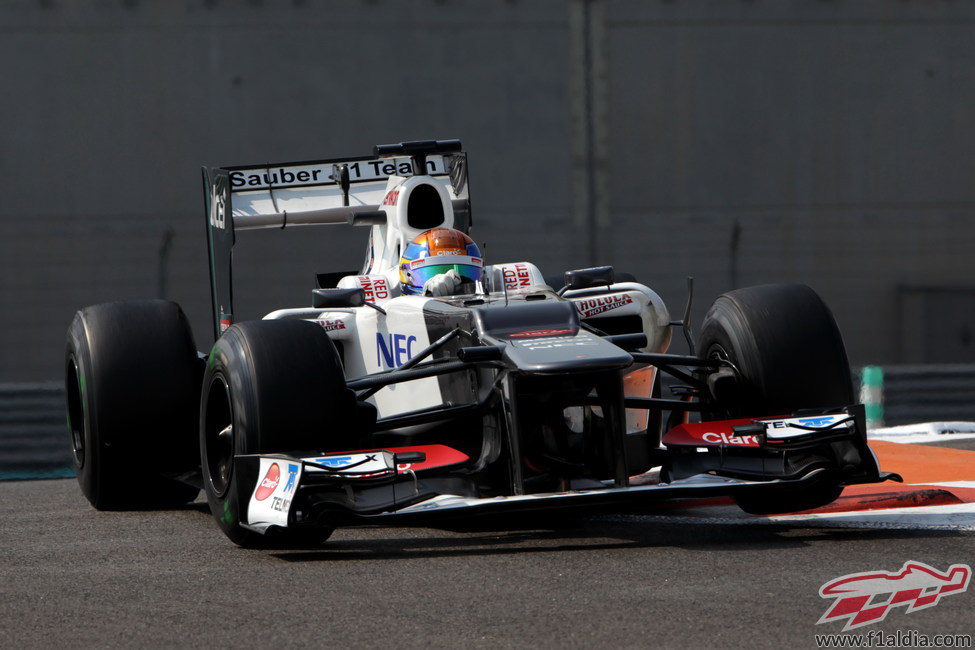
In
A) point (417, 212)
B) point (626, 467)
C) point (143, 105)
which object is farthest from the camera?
point (143, 105)

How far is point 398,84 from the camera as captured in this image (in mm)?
23609

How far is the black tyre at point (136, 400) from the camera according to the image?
26.8 ft

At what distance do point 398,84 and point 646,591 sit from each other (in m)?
18.9

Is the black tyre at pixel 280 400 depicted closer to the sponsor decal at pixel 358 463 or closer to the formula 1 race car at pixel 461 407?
the formula 1 race car at pixel 461 407

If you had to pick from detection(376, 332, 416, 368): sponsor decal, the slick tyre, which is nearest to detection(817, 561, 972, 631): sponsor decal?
the slick tyre

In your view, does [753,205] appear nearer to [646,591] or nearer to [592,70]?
[592,70]

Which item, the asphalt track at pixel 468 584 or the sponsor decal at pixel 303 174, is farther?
the sponsor decal at pixel 303 174

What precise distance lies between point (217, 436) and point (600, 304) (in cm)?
215

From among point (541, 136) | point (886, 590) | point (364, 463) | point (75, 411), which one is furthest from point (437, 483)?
point (541, 136)

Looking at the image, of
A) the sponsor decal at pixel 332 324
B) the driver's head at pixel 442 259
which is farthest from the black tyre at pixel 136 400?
the driver's head at pixel 442 259

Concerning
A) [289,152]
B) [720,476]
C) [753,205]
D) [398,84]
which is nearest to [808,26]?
[753,205]

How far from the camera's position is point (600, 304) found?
7992 mm

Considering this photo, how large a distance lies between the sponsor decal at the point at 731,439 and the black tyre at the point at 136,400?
2922mm

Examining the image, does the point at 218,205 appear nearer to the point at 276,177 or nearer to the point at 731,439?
the point at 276,177
